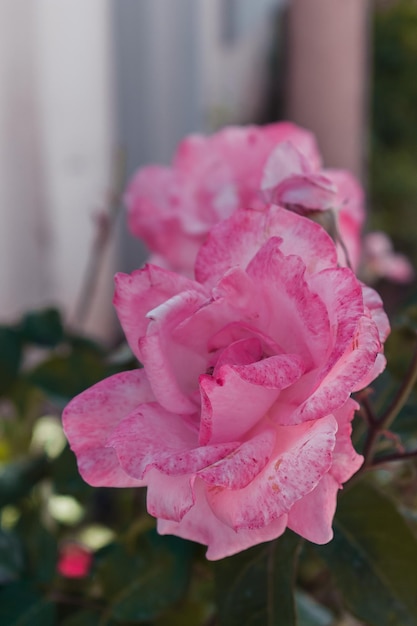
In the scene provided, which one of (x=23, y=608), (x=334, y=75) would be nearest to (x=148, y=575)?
(x=23, y=608)

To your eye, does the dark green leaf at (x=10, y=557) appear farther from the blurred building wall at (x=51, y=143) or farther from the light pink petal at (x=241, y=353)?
the blurred building wall at (x=51, y=143)

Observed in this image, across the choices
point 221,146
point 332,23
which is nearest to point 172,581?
point 221,146

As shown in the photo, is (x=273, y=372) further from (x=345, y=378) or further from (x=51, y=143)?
(x=51, y=143)

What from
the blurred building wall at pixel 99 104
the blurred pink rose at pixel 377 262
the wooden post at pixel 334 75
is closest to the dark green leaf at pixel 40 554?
the blurred pink rose at pixel 377 262

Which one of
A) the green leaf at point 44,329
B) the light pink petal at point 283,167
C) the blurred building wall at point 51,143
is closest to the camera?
the light pink petal at point 283,167

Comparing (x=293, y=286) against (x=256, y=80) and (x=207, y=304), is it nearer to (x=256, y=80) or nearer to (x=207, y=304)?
(x=207, y=304)

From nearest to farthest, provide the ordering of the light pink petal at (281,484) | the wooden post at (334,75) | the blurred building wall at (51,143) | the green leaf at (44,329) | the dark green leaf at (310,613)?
1. the light pink petal at (281,484)
2. the dark green leaf at (310,613)
3. the green leaf at (44,329)
4. the blurred building wall at (51,143)
5. the wooden post at (334,75)
